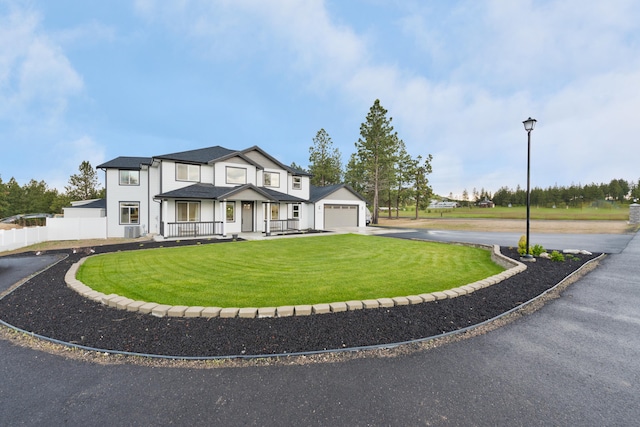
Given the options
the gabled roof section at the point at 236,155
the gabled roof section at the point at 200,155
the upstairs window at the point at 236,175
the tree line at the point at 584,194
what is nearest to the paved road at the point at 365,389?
the gabled roof section at the point at 200,155

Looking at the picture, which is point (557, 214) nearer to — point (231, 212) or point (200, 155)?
point (231, 212)

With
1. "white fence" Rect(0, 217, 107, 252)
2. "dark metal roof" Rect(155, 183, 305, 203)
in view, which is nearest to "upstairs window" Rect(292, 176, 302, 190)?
"dark metal roof" Rect(155, 183, 305, 203)

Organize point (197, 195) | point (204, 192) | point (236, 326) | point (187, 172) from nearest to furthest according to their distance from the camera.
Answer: point (236, 326)
point (197, 195)
point (204, 192)
point (187, 172)

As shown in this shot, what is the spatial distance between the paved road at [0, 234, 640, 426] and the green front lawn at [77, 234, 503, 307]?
1.90 m

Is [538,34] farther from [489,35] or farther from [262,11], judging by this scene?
[262,11]

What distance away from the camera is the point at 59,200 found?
1612 inches

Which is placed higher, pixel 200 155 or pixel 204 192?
pixel 200 155

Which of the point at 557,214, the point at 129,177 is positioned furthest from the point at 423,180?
the point at 129,177

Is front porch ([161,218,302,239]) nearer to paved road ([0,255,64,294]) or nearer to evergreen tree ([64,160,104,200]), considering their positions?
paved road ([0,255,64,294])

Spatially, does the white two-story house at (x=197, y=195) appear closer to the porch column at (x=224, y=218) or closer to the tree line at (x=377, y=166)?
the porch column at (x=224, y=218)

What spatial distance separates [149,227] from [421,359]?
21049 millimetres

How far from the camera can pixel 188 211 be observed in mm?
17281

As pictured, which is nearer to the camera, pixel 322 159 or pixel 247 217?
pixel 247 217

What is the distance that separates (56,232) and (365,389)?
21.2 meters
